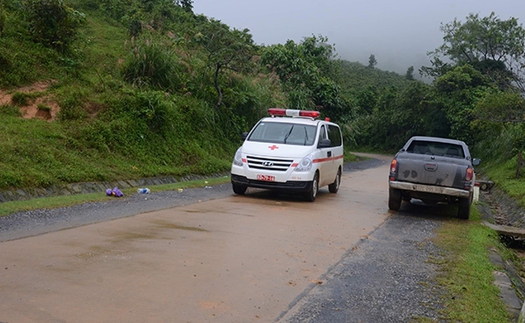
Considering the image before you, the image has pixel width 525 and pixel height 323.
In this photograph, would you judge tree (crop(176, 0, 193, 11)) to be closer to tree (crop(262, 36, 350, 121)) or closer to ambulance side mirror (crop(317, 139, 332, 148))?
tree (crop(262, 36, 350, 121))

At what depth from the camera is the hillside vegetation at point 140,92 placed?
1455 cm

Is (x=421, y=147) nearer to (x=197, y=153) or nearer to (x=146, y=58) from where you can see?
(x=197, y=153)

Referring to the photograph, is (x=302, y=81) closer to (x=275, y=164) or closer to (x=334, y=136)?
(x=334, y=136)

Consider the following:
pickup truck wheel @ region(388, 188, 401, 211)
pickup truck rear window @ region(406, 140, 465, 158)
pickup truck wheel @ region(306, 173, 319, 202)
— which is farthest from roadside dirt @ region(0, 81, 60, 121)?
pickup truck rear window @ region(406, 140, 465, 158)

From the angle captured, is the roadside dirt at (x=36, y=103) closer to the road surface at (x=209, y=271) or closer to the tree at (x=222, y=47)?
the road surface at (x=209, y=271)

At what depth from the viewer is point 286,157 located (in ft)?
42.4

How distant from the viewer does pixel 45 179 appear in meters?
11.9

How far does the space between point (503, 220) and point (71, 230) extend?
40.0 feet

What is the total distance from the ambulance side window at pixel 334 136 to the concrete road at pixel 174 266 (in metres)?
4.92

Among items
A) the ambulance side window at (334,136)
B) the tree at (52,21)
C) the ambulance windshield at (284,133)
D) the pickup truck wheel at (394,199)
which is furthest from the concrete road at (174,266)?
the tree at (52,21)

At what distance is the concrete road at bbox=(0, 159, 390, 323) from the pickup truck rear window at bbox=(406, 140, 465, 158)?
4.12 metres

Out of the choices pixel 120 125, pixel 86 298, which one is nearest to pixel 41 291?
pixel 86 298

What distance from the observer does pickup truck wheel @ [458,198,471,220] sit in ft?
40.9

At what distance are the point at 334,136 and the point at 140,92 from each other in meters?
6.79
